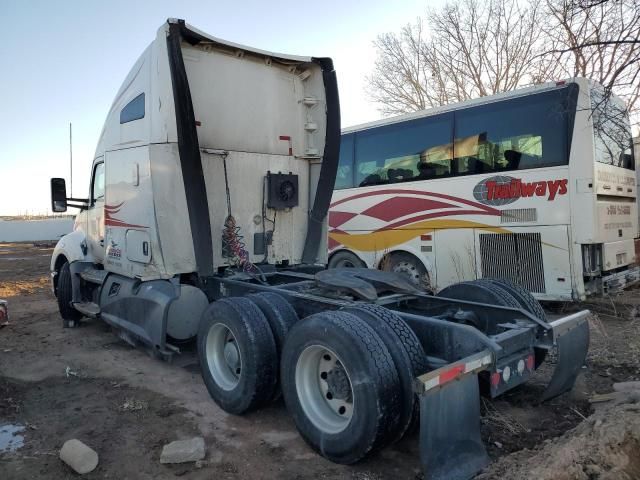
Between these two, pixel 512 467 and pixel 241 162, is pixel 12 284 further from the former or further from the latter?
pixel 512 467

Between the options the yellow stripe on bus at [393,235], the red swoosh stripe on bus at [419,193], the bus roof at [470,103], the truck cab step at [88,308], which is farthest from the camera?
the yellow stripe on bus at [393,235]

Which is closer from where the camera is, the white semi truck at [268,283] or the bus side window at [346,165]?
the white semi truck at [268,283]

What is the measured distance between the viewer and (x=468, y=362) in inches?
120

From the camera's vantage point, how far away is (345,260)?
34.6 ft

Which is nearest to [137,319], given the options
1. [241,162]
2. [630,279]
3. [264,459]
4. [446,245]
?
[241,162]

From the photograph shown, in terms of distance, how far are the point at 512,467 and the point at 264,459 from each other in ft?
5.49

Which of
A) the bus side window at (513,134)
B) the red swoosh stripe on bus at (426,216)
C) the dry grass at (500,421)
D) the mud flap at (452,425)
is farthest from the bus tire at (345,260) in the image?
the mud flap at (452,425)

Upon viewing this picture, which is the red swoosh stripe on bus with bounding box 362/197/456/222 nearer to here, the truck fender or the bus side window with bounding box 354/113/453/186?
the bus side window with bounding box 354/113/453/186

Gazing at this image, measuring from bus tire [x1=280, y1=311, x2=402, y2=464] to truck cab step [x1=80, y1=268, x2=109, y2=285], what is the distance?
162 inches

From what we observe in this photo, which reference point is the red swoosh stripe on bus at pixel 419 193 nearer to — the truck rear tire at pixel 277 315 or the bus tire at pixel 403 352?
the truck rear tire at pixel 277 315

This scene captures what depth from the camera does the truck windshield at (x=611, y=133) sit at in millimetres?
7172

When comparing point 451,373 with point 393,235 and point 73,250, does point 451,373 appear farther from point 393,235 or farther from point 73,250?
point 73,250

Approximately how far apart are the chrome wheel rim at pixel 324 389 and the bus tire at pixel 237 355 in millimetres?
534

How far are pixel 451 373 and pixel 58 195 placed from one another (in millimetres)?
6789
